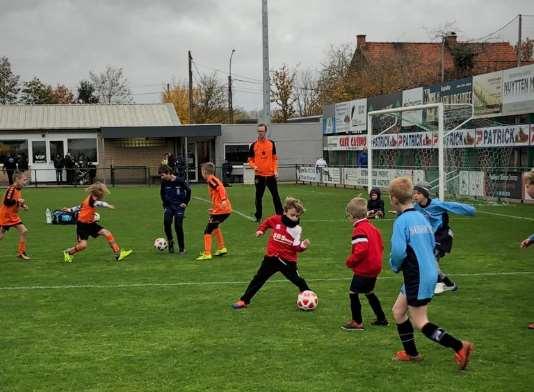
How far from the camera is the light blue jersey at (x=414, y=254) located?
5.91m

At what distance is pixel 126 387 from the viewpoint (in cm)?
575

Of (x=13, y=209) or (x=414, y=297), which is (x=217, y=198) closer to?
(x=13, y=209)

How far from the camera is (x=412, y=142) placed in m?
30.3

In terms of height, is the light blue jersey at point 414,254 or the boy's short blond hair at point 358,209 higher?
the boy's short blond hair at point 358,209

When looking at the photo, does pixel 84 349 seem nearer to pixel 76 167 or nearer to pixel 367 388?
pixel 367 388

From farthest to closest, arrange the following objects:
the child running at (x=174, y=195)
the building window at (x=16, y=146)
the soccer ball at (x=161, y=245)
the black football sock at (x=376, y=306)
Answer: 1. the building window at (x=16, y=146)
2. the soccer ball at (x=161, y=245)
3. the child running at (x=174, y=195)
4. the black football sock at (x=376, y=306)

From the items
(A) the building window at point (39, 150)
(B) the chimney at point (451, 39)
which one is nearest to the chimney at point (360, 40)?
(B) the chimney at point (451, 39)

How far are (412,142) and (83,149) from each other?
2315 centimetres

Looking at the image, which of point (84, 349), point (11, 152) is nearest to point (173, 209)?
point (84, 349)

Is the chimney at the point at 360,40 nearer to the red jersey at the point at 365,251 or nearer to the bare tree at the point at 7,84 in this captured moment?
the bare tree at the point at 7,84

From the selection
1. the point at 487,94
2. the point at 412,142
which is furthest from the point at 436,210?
the point at 412,142

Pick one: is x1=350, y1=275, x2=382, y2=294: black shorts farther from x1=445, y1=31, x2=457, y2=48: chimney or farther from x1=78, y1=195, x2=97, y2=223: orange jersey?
x1=445, y1=31, x2=457, y2=48: chimney

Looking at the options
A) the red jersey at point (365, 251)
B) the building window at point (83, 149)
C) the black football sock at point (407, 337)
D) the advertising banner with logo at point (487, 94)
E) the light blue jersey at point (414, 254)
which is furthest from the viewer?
the building window at point (83, 149)

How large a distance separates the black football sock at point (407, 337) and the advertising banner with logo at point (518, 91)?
19.9 m
